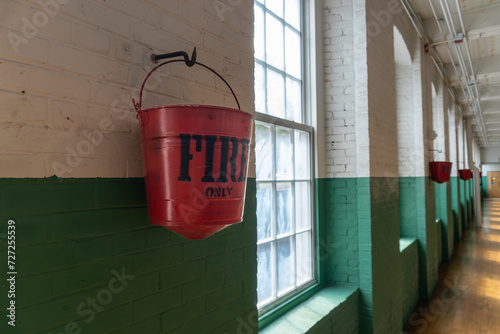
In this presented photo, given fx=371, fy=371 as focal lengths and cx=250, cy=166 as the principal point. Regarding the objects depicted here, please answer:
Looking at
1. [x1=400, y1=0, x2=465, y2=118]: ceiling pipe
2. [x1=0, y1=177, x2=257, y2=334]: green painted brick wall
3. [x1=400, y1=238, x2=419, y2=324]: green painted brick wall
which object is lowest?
[x1=400, y1=238, x2=419, y2=324]: green painted brick wall

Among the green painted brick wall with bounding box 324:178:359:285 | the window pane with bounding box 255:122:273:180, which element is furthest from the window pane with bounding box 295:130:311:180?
the window pane with bounding box 255:122:273:180

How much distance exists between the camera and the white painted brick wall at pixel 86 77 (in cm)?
96

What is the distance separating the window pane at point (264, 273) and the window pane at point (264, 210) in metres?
0.08

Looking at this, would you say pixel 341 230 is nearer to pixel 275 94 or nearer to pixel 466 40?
pixel 275 94

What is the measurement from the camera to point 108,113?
119 cm

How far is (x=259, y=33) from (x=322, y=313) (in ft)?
6.42

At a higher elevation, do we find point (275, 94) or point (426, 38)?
point (426, 38)

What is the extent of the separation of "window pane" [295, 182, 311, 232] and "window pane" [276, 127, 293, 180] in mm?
204

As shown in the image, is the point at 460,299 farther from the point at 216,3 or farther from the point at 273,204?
the point at 216,3

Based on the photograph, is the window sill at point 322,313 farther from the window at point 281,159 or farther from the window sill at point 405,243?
the window sill at point 405,243

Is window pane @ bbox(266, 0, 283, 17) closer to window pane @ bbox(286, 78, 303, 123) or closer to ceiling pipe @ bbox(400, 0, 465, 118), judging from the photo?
window pane @ bbox(286, 78, 303, 123)

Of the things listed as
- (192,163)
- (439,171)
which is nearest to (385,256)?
(439,171)

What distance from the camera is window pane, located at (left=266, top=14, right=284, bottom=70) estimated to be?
8.33ft

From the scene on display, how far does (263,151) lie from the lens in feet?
7.91
